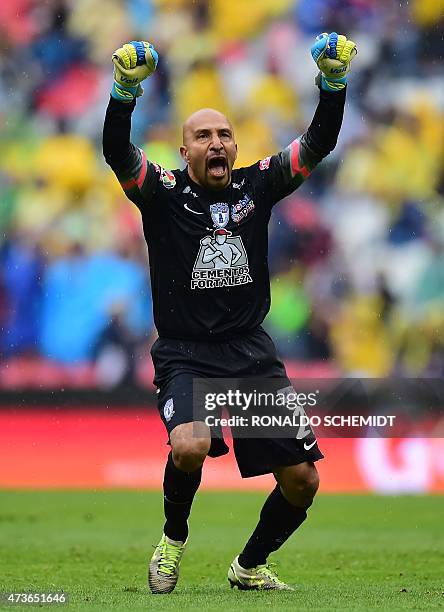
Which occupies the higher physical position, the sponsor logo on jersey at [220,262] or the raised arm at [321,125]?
the raised arm at [321,125]

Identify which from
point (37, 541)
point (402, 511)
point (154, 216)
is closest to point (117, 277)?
point (402, 511)

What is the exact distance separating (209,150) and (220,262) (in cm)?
59

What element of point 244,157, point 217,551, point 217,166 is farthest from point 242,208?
point 244,157

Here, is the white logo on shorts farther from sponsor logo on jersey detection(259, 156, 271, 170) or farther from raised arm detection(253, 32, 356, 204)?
sponsor logo on jersey detection(259, 156, 271, 170)

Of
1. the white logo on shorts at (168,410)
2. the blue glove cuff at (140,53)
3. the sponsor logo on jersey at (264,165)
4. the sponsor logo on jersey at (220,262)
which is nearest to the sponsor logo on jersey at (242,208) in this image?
the sponsor logo on jersey at (220,262)

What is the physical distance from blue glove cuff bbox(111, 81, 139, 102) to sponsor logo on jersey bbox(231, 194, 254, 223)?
79 cm

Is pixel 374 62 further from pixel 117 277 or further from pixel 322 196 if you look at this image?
pixel 117 277

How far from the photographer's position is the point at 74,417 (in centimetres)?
1534

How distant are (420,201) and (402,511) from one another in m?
6.24

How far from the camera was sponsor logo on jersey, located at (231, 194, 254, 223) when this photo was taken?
6430mm

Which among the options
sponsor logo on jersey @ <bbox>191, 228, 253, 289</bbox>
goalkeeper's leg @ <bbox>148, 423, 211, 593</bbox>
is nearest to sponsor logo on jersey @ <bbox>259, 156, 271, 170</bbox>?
sponsor logo on jersey @ <bbox>191, 228, 253, 289</bbox>

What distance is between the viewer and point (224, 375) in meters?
6.26

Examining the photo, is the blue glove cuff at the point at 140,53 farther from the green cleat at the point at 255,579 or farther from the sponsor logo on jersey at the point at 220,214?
the green cleat at the point at 255,579

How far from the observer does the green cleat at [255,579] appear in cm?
646
